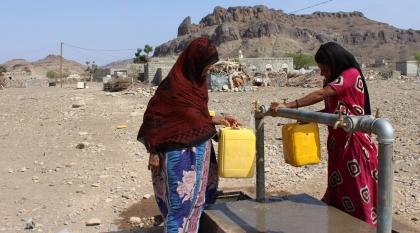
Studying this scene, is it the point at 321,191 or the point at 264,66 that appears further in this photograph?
the point at 264,66

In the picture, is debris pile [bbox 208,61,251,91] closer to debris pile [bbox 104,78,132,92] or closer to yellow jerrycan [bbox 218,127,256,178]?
debris pile [bbox 104,78,132,92]

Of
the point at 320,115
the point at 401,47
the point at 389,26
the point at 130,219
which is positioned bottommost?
the point at 130,219

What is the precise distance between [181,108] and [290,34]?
128m

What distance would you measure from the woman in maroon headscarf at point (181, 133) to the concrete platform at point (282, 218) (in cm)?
27

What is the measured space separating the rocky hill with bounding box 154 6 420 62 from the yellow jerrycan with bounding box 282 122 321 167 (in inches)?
3871

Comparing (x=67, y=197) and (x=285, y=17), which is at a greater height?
(x=285, y=17)

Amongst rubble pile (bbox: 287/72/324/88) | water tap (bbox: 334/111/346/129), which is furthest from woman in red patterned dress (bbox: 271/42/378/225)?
rubble pile (bbox: 287/72/324/88)

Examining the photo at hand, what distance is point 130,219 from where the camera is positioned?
4.60 meters

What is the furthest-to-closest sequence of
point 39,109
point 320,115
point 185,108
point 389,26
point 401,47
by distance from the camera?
point 389,26, point 401,47, point 39,109, point 185,108, point 320,115

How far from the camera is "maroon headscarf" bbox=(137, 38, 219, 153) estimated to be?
2.73 metres

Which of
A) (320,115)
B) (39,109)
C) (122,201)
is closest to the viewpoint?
(320,115)

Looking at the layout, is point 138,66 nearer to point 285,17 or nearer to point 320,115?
point 320,115

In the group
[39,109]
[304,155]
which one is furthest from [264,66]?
[304,155]

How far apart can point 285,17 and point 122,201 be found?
6096 inches
